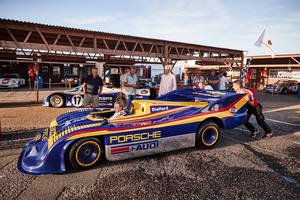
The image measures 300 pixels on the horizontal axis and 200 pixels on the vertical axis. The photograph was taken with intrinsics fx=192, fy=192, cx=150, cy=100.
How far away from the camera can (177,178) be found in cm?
280

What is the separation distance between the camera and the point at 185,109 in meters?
3.67

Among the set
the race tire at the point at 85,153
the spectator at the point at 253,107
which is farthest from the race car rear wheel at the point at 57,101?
the spectator at the point at 253,107

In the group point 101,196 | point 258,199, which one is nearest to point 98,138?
point 101,196

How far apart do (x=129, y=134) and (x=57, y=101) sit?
6.19 metres

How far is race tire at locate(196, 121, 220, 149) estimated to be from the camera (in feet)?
12.4

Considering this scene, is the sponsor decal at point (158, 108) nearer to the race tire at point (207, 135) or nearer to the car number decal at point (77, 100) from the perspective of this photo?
the race tire at point (207, 135)

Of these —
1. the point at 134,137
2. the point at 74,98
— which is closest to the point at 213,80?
the point at 134,137

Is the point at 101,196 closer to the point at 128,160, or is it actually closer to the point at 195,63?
the point at 128,160

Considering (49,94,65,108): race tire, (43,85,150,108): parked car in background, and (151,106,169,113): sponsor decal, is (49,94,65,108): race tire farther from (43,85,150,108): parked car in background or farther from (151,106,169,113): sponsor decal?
(151,106,169,113): sponsor decal

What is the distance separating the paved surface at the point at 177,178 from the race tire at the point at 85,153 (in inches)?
4.7

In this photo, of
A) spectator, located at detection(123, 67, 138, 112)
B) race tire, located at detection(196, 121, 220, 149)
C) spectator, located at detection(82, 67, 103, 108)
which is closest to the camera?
race tire, located at detection(196, 121, 220, 149)

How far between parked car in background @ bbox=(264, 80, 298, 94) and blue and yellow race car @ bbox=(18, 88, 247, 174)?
54.1 feet

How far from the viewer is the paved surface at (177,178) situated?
241 cm

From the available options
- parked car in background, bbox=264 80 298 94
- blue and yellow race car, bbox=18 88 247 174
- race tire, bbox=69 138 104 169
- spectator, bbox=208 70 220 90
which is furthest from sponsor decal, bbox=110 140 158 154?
parked car in background, bbox=264 80 298 94
